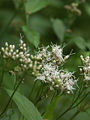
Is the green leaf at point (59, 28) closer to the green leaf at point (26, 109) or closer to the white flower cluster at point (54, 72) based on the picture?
the white flower cluster at point (54, 72)

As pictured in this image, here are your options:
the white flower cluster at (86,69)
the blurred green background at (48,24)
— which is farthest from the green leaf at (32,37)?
the white flower cluster at (86,69)

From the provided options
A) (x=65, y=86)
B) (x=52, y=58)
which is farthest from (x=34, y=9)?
(x=65, y=86)

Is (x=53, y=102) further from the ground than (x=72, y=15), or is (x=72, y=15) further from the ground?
(x=72, y=15)

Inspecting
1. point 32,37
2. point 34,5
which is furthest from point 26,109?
point 34,5

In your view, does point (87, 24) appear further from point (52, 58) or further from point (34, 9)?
point (52, 58)

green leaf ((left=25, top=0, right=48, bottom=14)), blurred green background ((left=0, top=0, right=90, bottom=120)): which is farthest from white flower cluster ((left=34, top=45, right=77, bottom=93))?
green leaf ((left=25, top=0, right=48, bottom=14))

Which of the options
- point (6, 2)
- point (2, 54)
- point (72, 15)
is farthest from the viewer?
point (6, 2)

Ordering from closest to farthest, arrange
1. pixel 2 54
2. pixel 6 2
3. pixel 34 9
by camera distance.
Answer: pixel 2 54, pixel 34 9, pixel 6 2

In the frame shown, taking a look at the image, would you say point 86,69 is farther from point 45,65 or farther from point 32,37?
point 32,37
